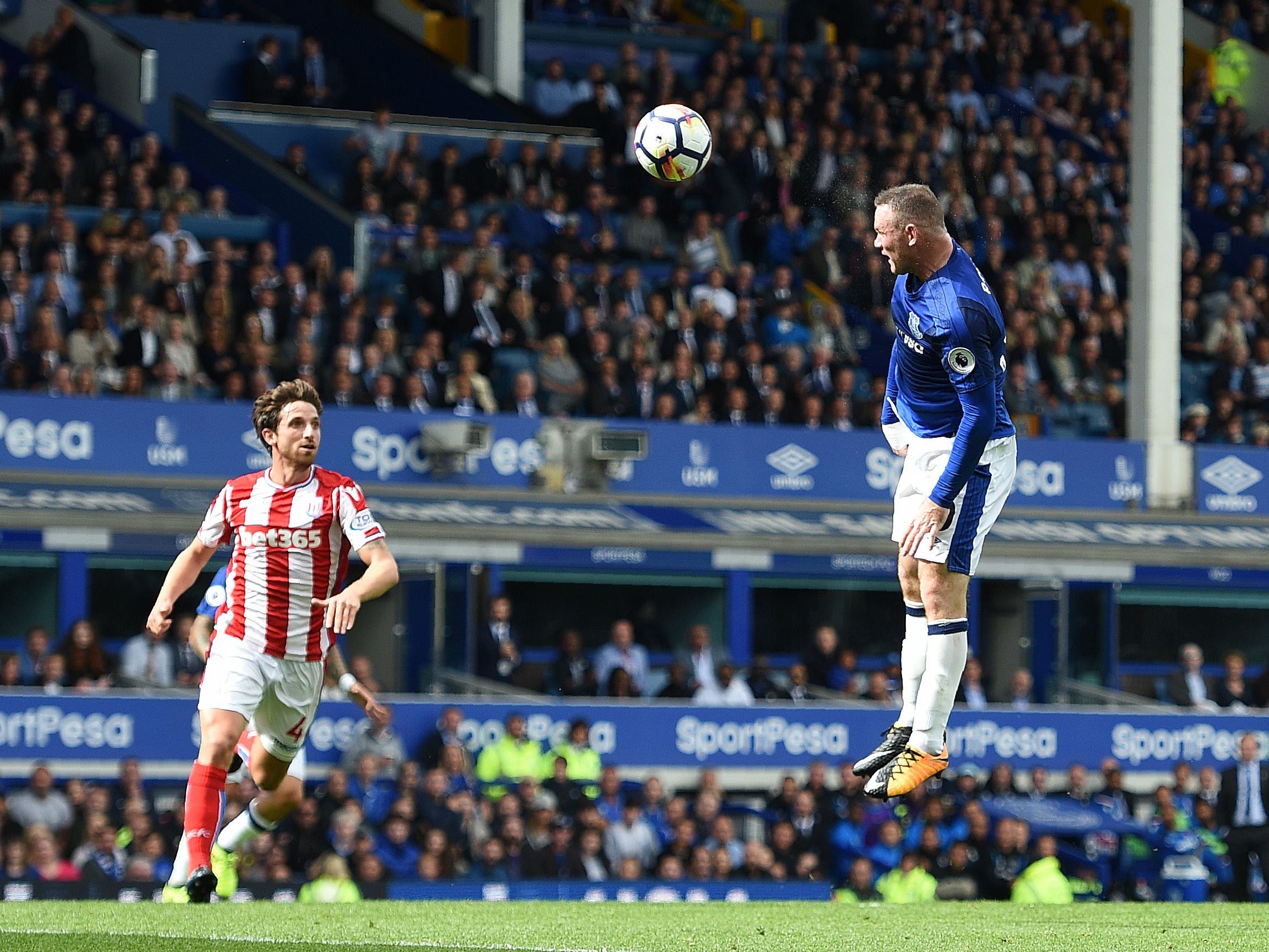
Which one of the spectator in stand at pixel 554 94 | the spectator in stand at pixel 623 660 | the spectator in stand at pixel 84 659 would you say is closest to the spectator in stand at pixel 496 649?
the spectator in stand at pixel 623 660

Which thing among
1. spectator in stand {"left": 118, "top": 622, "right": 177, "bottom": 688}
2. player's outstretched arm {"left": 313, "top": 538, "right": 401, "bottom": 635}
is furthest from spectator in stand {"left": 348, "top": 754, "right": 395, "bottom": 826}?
player's outstretched arm {"left": 313, "top": 538, "right": 401, "bottom": 635}

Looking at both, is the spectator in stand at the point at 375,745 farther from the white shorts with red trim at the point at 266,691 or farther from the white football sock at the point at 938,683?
the white football sock at the point at 938,683

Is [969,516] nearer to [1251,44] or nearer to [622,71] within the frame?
[622,71]

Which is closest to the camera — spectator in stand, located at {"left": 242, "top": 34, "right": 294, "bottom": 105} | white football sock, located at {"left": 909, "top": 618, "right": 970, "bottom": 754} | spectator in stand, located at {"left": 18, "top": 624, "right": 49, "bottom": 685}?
white football sock, located at {"left": 909, "top": 618, "right": 970, "bottom": 754}

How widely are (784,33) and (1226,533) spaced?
363 inches

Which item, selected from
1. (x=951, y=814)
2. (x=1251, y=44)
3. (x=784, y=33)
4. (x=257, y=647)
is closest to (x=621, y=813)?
(x=951, y=814)

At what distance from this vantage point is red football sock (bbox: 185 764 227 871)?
331 inches

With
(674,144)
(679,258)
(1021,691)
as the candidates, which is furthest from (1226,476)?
(674,144)

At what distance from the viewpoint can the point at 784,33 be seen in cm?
2591

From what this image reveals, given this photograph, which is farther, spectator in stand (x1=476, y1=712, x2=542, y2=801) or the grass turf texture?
spectator in stand (x1=476, y1=712, x2=542, y2=801)

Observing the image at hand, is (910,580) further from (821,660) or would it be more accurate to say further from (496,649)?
(821,660)

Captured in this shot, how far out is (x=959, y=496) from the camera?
25.6 feet

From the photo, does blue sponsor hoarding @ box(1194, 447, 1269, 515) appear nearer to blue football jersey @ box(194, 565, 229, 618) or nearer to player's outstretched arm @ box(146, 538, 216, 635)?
blue football jersey @ box(194, 565, 229, 618)

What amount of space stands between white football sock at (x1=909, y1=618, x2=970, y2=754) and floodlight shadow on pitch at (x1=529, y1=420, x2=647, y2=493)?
10044mm
